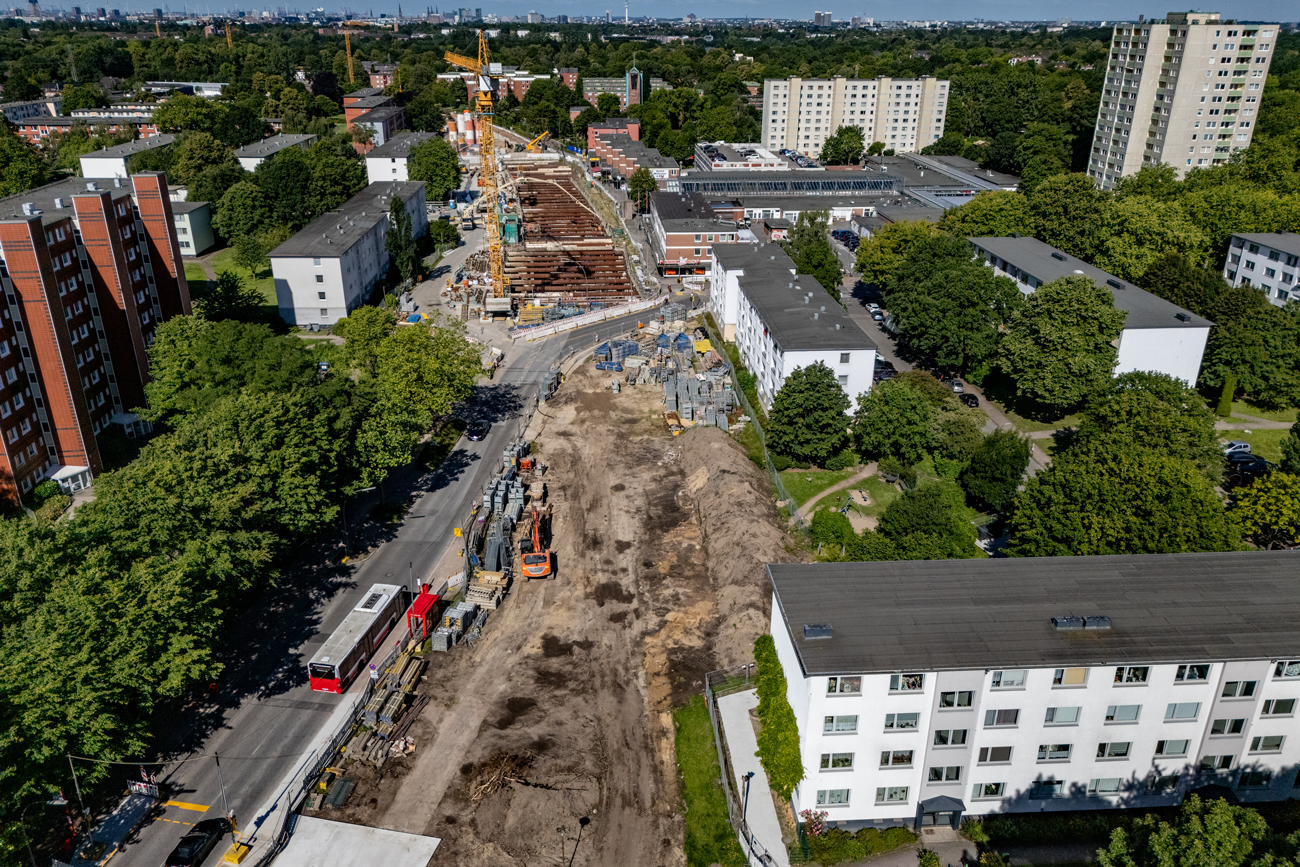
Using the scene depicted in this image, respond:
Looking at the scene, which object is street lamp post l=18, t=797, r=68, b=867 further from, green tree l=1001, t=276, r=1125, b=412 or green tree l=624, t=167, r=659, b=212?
green tree l=624, t=167, r=659, b=212

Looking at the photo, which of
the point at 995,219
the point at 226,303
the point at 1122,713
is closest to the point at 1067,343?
the point at 995,219

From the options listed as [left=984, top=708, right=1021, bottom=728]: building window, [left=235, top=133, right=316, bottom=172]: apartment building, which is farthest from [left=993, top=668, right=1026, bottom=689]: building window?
[left=235, top=133, right=316, bottom=172]: apartment building

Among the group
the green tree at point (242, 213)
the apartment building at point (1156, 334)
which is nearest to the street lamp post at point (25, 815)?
the apartment building at point (1156, 334)

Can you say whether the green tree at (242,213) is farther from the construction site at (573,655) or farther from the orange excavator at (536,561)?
the orange excavator at (536,561)

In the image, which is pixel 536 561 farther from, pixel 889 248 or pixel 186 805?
pixel 889 248

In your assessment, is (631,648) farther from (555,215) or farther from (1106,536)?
(555,215)

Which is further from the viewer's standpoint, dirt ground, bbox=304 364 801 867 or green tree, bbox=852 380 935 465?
green tree, bbox=852 380 935 465

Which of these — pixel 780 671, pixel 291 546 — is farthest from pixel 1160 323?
pixel 291 546
